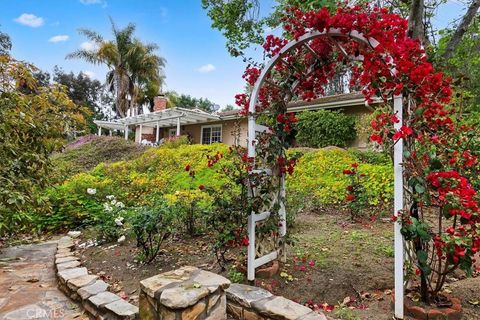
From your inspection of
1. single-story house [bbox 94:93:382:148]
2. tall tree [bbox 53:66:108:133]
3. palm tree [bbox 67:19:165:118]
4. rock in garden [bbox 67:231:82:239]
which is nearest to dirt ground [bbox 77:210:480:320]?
rock in garden [bbox 67:231:82:239]

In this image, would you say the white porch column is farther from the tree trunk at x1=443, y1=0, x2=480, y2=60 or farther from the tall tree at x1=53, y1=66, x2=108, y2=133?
the tall tree at x1=53, y1=66, x2=108, y2=133

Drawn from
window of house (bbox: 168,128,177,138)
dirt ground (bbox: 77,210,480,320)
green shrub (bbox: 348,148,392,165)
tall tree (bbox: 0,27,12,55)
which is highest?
tall tree (bbox: 0,27,12,55)

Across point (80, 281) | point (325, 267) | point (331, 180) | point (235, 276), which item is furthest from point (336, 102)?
point (80, 281)

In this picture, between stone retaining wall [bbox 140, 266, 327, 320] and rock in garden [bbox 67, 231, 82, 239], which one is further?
rock in garden [bbox 67, 231, 82, 239]

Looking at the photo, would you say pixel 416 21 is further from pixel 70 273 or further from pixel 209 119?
pixel 209 119

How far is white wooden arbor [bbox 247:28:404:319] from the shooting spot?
225cm

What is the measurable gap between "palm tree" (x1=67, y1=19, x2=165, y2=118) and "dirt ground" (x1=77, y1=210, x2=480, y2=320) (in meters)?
20.9

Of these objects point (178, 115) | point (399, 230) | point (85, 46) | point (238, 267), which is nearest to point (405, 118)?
point (399, 230)

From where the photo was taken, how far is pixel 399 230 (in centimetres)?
225

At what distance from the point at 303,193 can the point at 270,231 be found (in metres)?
3.31

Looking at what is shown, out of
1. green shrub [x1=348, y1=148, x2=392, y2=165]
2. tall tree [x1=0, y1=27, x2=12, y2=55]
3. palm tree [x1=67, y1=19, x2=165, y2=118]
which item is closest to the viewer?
green shrub [x1=348, y1=148, x2=392, y2=165]

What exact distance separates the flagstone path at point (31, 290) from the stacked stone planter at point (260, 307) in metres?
1.36

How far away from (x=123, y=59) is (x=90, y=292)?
74.1ft

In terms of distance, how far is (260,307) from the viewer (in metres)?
2.31
